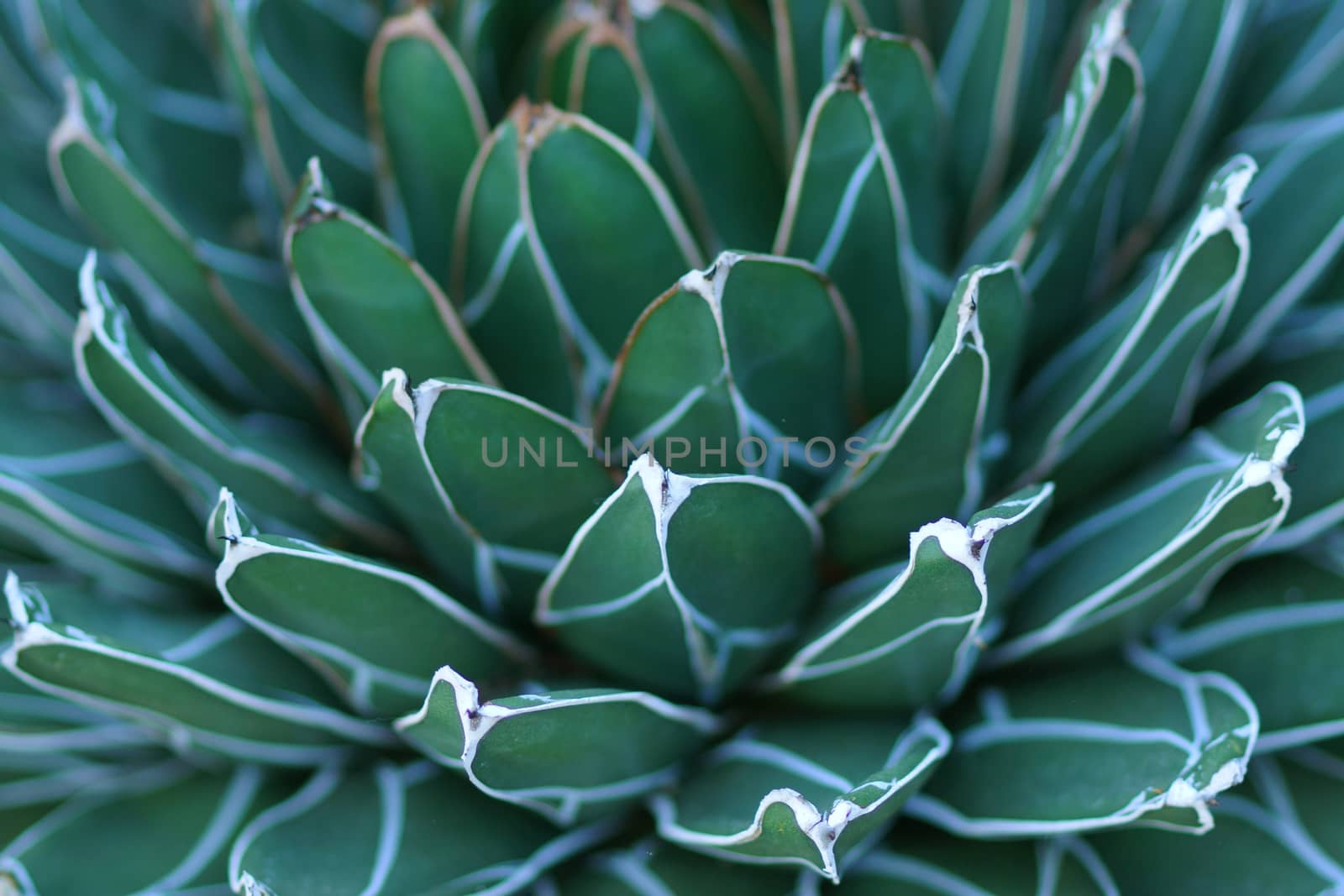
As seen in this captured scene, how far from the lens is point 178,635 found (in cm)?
83

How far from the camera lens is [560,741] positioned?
2.31 feet

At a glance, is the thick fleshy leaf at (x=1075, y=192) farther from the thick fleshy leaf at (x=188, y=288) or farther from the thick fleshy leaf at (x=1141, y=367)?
the thick fleshy leaf at (x=188, y=288)

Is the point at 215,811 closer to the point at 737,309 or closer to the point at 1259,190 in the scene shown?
the point at 737,309

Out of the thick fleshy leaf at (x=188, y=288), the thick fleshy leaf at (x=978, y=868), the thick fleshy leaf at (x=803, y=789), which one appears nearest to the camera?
the thick fleshy leaf at (x=803, y=789)

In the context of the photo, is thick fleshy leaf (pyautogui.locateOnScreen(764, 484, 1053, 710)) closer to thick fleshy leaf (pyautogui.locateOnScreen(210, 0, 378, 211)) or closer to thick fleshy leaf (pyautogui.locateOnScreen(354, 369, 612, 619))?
thick fleshy leaf (pyautogui.locateOnScreen(354, 369, 612, 619))

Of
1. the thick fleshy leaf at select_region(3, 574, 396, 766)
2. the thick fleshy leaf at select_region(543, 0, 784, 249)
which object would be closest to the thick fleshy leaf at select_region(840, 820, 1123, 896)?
the thick fleshy leaf at select_region(3, 574, 396, 766)

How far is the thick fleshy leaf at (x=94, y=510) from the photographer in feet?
2.71

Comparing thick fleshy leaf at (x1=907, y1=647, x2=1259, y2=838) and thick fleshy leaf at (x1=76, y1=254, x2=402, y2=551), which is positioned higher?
thick fleshy leaf at (x1=76, y1=254, x2=402, y2=551)

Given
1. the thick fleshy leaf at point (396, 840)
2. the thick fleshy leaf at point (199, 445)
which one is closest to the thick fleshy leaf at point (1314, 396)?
the thick fleshy leaf at point (396, 840)

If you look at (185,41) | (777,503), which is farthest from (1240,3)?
(185,41)

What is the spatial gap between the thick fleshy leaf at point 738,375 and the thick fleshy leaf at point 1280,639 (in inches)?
10.6

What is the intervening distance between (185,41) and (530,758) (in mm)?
691

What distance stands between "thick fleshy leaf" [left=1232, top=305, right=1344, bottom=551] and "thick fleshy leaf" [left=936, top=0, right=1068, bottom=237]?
0.74 feet

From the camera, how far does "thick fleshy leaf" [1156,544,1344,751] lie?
773 millimetres
